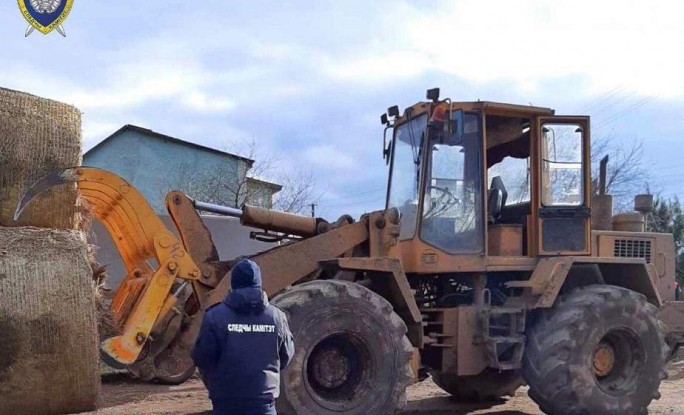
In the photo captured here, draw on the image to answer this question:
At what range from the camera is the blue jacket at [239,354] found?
441cm

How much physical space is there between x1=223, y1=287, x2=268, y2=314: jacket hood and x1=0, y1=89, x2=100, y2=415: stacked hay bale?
7.46 feet

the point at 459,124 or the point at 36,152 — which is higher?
the point at 459,124

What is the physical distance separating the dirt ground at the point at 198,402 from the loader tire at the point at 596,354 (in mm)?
961

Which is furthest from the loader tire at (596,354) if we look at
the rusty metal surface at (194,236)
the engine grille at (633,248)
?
the rusty metal surface at (194,236)

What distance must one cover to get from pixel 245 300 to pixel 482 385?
5.39 m

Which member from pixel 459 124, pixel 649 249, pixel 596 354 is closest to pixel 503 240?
pixel 459 124

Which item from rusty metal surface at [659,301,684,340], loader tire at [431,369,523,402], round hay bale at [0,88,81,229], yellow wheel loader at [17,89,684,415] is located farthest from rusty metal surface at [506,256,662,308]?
round hay bale at [0,88,81,229]

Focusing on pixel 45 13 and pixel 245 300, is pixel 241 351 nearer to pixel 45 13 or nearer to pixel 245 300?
pixel 245 300

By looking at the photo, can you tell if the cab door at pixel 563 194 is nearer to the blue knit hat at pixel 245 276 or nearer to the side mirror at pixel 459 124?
the side mirror at pixel 459 124

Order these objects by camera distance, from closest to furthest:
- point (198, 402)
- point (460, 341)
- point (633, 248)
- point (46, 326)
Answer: point (46, 326), point (460, 341), point (633, 248), point (198, 402)

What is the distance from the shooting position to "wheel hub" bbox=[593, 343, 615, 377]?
8.10 meters

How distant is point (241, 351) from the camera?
4.43 m

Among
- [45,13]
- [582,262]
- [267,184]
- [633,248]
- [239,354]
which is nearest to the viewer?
[239,354]

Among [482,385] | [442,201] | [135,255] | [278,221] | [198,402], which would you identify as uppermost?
[442,201]
